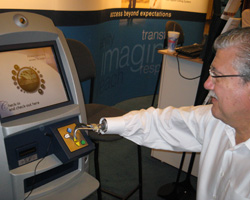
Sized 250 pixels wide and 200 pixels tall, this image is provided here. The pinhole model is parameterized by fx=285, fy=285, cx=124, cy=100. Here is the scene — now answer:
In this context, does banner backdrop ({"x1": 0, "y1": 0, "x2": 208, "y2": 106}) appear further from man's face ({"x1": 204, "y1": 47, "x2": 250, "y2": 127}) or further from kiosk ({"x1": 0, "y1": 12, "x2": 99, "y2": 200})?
man's face ({"x1": 204, "y1": 47, "x2": 250, "y2": 127})

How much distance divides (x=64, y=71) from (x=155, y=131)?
0.51 metres

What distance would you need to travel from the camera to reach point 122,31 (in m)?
3.33

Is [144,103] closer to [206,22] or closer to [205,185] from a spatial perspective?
[206,22]

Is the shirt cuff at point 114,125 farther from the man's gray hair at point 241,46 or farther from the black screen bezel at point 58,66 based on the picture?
the man's gray hair at point 241,46

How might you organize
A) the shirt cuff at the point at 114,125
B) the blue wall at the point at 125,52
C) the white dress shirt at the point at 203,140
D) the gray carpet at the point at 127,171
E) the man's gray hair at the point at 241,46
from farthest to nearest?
the blue wall at the point at 125,52, the gray carpet at the point at 127,171, the shirt cuff at the point at 114,125, the white dress shirt at the point at 203,140, the man's gray hair at the point at 241,46

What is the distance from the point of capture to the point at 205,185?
4.00 feet

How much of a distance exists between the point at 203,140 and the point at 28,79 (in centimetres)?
78

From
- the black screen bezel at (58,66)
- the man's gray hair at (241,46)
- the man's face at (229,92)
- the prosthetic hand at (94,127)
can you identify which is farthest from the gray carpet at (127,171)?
the man's gray hair at (241,46)

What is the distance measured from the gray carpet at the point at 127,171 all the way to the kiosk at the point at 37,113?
1.06m

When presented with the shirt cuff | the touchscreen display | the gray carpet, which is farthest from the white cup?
the touchscreen display

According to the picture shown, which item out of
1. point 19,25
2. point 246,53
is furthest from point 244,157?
point 19,25

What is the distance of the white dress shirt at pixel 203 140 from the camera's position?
1.05m

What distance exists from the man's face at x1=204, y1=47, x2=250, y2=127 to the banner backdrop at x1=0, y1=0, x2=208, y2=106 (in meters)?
1.61

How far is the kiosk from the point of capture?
0.97 meters
